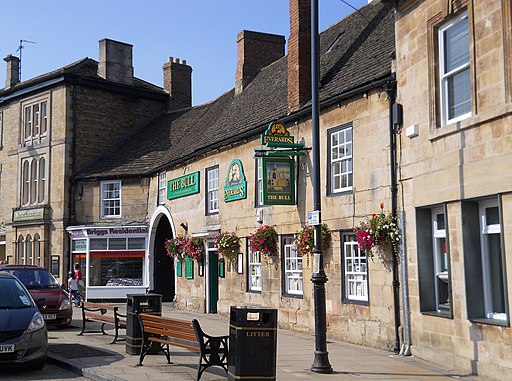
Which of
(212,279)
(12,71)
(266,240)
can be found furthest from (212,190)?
(12,71)

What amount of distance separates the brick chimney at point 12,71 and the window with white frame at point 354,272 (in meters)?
26.2

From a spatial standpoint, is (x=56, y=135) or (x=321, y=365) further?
(x=56, y=135)

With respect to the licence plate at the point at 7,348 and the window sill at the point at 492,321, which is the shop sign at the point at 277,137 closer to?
the window sill at the point at 492,321

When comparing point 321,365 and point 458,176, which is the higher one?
point 458,176

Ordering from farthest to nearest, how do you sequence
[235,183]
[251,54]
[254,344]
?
1. [251,54]
2. [235,183]
3. [254,344]

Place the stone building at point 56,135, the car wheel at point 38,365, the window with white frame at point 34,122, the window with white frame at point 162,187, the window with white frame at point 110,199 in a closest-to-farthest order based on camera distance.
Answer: the car wheel at point 38,365 → the window with white frame at point 162,187 → the window with white frame at point 110,199 → the stone building at point 56,135 → the window with white frame at point 34,122

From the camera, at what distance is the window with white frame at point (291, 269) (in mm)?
16531

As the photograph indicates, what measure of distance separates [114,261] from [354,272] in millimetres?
16593

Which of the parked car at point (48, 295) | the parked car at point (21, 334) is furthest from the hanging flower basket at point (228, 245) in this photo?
the parked car at point (21, 334)

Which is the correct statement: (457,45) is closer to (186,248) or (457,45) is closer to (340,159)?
(340,159)

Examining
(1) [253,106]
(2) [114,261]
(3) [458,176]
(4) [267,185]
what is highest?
(1) [253,106]

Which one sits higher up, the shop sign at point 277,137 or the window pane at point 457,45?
the window pane at point 457,45

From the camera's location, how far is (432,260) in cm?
1191

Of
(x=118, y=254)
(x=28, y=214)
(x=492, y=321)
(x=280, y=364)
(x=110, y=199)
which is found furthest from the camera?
(x=28, y=214)
